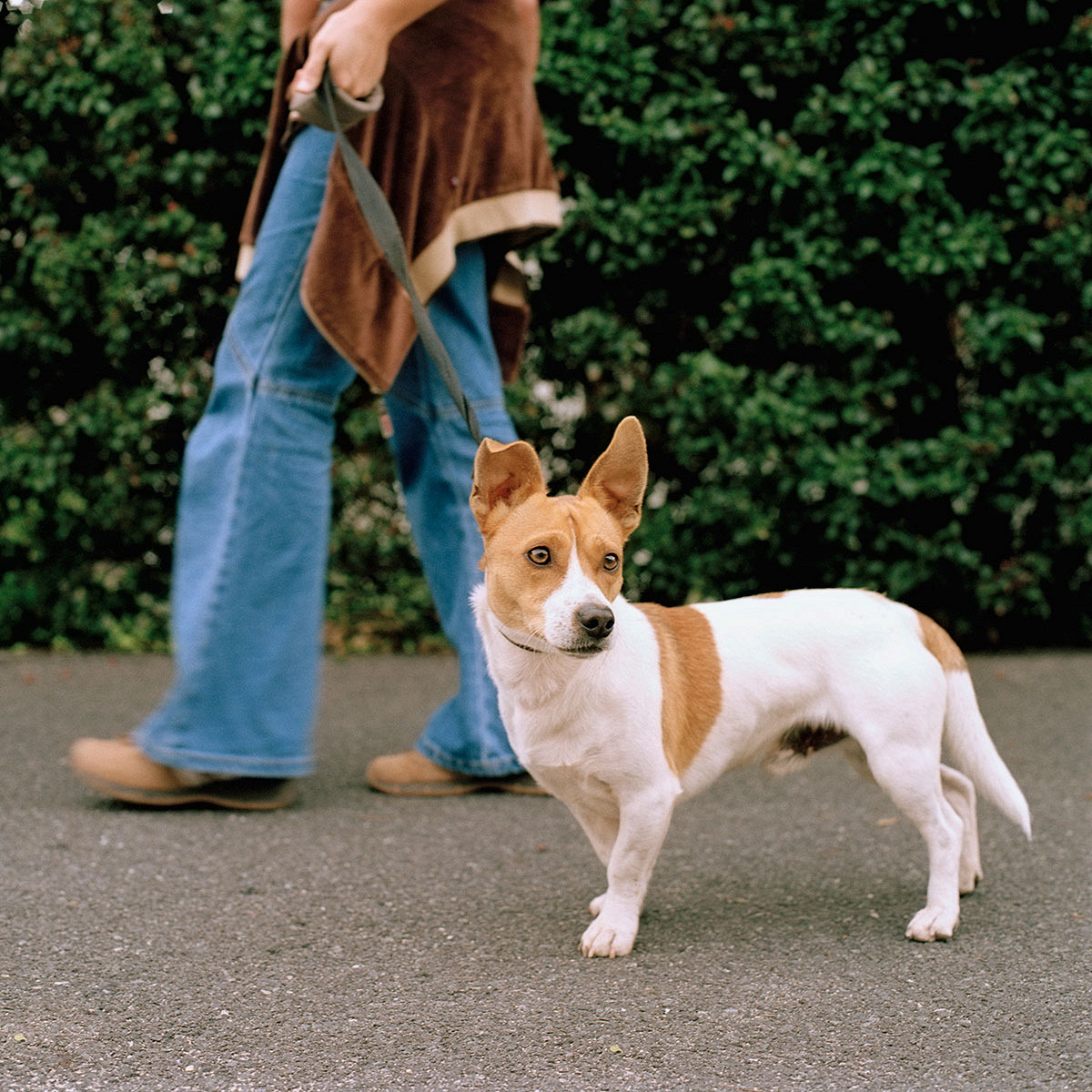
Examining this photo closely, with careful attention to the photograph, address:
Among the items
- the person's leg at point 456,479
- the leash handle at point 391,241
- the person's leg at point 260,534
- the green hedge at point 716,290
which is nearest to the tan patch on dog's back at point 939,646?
the leash handle at point 391,241

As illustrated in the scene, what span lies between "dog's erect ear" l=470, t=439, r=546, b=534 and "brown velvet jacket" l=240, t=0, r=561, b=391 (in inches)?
33.4

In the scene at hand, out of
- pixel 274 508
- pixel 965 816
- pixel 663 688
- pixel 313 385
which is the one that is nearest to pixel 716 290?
pixel 313 385

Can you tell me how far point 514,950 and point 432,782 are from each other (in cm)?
117

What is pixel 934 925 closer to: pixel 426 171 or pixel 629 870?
pixel 629 870

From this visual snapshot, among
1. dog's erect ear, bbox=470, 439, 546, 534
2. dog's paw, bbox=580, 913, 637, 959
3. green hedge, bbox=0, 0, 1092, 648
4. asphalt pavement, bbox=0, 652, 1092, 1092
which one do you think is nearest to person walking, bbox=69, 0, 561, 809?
asphalt pavement, bbox=0, 652, 1092, 1092

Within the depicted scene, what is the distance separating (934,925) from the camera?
2527mm

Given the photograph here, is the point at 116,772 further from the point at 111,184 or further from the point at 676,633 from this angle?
the point at 111,184

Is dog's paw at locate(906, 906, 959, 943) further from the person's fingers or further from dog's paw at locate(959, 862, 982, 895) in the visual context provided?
the person's fingers

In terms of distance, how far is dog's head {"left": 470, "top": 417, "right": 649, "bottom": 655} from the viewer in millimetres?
2258

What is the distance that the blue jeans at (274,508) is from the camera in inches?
129

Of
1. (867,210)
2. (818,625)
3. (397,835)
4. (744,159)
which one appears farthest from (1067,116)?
(397,835)

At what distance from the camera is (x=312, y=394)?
11.1ft

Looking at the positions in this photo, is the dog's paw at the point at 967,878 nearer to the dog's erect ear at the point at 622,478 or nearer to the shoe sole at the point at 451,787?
the dog's erect ear at the point at 622,478

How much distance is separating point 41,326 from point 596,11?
270 centimetres
